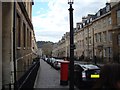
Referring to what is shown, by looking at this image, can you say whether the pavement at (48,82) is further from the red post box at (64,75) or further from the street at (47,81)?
the red post box at (64,75)

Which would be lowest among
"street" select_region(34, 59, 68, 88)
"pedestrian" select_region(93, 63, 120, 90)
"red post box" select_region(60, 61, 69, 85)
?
"street" select_region(34, 59, 68, 88)

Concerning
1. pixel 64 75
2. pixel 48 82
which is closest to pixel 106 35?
pixel 48 82

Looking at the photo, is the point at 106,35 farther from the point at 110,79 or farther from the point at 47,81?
the point at 110,79

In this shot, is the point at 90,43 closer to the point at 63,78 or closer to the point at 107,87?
the point at 63,78

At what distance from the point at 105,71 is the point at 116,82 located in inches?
5.2

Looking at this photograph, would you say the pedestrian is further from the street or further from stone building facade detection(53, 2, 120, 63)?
Answer: stone building facade detection(53, 2, 120, 63)

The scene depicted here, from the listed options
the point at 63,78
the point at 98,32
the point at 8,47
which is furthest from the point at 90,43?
the point at 8,47

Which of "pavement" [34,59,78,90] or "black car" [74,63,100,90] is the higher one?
"black car" [74,63,100,90]

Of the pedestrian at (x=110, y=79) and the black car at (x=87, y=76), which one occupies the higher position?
the pedestrian at (x=110, y=79)

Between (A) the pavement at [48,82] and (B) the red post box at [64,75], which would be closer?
(A) the pavement at [48,82]

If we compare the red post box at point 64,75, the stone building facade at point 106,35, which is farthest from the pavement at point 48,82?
the stone building facade at point 106,35

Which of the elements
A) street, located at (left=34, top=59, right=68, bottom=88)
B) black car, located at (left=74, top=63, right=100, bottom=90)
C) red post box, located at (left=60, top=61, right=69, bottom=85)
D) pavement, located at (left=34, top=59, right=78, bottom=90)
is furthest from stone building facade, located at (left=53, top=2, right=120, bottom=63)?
black car, located at (left=74, top=63, right=100, bottom=90)

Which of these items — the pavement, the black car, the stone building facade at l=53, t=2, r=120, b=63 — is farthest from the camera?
the stone building facade at l=53, t=2, r=120, b=63

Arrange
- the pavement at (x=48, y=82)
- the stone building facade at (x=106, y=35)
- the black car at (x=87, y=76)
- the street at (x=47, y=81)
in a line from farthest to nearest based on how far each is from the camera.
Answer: the stone building facade at (x=106, y=35), the street at (x=47, y=81), the pavement at (x=48, y=82), the black car at (x=87, y=76)
